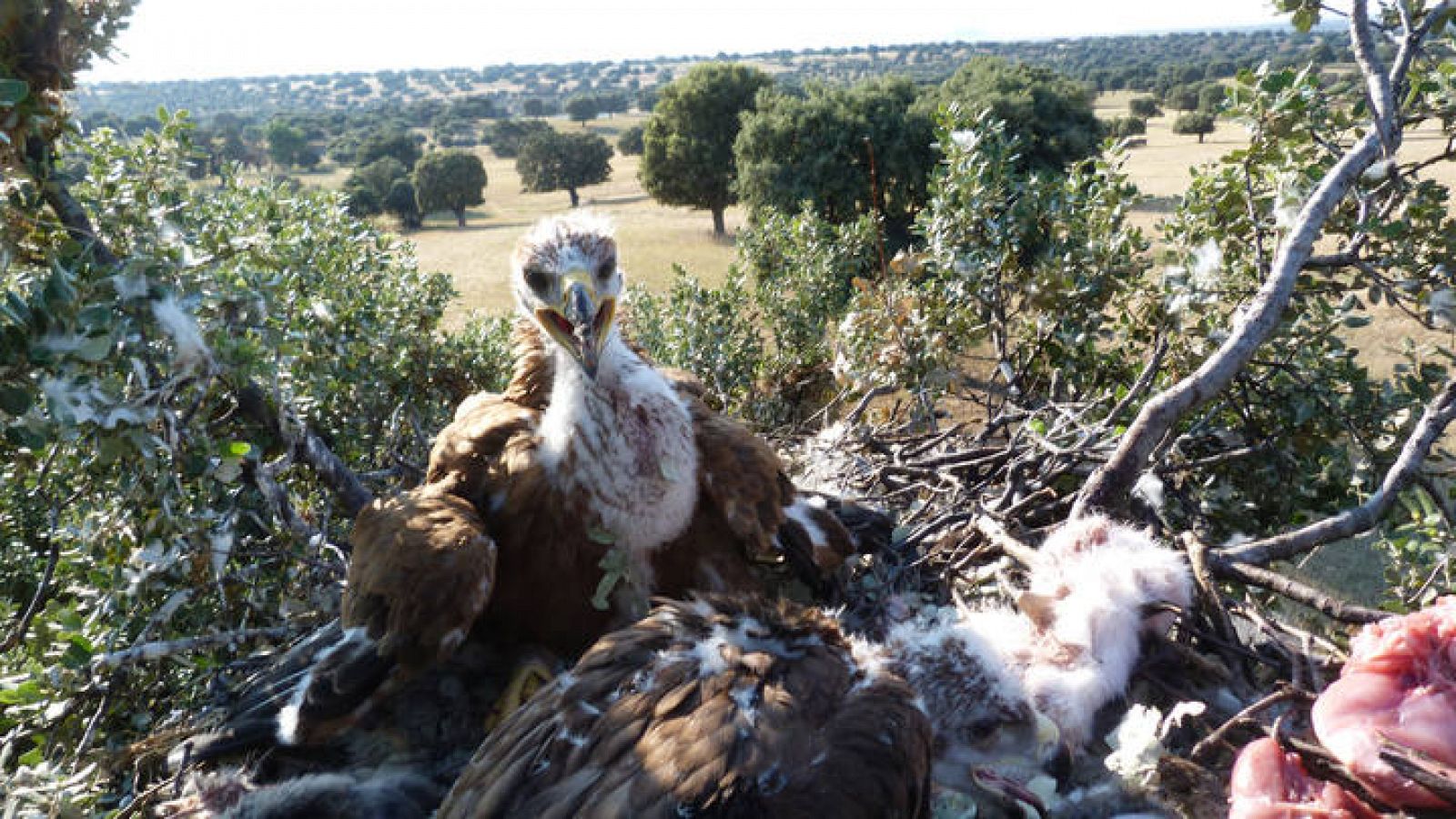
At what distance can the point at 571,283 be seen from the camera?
9.15 ft

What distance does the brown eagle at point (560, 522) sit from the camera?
260 cm

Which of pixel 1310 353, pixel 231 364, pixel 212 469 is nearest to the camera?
pixel 231 364

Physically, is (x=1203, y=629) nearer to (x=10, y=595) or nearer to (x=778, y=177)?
(x=10, y=595)

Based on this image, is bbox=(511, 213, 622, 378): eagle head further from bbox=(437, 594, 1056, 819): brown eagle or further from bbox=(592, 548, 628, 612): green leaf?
bbox=(437, 594, 1056, 819): brown eagle

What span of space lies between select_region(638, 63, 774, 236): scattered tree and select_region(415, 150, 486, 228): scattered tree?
16058mm

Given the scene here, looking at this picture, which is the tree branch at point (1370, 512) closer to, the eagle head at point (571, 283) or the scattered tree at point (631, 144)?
the eagle head at point (571, 283)

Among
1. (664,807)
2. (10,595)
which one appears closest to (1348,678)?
(664,807)

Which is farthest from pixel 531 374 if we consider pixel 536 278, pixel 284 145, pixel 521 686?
pixel 284 145

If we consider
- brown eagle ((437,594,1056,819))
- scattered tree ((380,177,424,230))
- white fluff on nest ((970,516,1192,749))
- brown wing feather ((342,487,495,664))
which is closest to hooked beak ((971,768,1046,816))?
brown eagle ((437,594,1056,819))

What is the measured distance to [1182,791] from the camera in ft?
6.95

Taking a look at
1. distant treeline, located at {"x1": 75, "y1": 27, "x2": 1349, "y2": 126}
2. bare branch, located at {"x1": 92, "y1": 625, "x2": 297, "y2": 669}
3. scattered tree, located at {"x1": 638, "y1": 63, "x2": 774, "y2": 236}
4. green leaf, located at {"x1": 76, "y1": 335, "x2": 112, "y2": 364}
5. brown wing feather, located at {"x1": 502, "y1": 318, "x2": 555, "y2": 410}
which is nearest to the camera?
green leaf, located at {"x1": 76, "y1": 335, "x2": 112, "y2": 364}

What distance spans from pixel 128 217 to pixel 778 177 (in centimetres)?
2484

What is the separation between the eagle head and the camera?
107 inches

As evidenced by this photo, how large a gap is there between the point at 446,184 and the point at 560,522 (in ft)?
160
